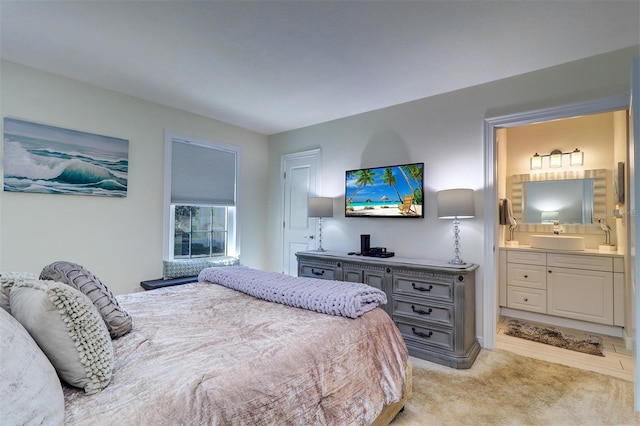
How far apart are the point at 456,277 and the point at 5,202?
3931mm

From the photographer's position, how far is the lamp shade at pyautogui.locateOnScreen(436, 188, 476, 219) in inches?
114

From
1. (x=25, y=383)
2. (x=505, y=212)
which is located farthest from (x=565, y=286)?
(x=25, y=383)

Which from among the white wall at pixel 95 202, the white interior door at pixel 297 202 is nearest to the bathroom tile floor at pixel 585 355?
the white interior door at pixel 297 202

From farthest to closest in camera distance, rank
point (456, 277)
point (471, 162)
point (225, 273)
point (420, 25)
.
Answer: point (471, 162) → point (456, 277) → point (225, 273) → point (420, 25)

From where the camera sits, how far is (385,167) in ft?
12.0

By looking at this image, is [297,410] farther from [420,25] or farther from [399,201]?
[399,201]

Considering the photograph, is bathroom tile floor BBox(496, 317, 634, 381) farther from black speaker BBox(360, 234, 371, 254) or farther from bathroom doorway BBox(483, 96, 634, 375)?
black speaker BBox(360, 234, 371, 254)

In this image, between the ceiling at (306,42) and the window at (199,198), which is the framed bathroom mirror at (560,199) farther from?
the window at (199,198)

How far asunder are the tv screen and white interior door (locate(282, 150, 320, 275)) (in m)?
0.63

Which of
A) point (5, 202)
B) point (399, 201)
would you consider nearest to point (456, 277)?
point (399, 201)

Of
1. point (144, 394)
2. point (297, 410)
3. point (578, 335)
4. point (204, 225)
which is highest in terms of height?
point (204, 225)

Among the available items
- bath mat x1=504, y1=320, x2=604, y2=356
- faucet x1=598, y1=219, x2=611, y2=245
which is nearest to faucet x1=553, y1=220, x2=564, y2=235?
faucet x1=598, y1=219, x2=611, y2=245

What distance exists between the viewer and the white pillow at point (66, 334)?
0.96 meters

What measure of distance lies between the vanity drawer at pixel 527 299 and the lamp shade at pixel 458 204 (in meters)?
1.69
